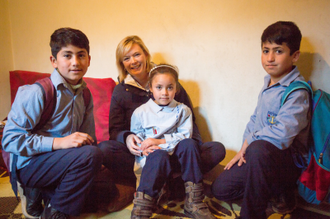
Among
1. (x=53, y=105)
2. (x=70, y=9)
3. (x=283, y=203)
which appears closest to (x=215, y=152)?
(x=283, y=203)

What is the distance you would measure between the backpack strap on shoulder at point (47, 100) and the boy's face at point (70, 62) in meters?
0.09

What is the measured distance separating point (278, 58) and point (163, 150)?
2.55 ft

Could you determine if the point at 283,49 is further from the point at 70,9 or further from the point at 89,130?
the point at 70,9

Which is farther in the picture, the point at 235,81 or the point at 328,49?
the point at 235,81

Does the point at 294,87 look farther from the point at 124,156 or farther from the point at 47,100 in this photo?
the point at 47,100

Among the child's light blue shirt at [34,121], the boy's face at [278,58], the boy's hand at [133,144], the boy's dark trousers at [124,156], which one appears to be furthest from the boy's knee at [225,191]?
the child's light blue shirt at [34,121]

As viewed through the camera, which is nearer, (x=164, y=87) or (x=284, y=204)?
(x=284, y=204)

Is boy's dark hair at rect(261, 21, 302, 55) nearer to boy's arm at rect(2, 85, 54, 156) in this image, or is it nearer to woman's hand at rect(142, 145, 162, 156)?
woman's hand at rect(142, 145, 162, 156)

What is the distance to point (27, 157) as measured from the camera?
1002 mm

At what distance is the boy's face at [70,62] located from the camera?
3.52 ft

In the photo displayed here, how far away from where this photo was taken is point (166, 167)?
3.54 feet

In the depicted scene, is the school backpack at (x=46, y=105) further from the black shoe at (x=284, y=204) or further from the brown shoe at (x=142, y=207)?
the black shoe at (x=284, y=204)

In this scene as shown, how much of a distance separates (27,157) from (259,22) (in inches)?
60.1

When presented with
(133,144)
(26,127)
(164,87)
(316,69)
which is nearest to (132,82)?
(164,87)
